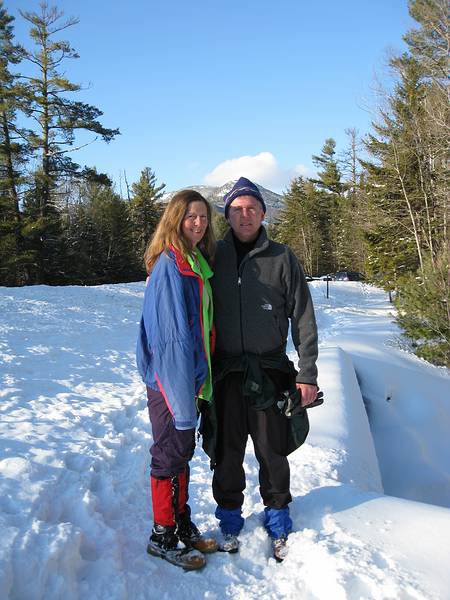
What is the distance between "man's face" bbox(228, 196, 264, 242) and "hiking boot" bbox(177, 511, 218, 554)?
5.38 ft

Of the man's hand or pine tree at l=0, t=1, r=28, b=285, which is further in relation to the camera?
pine tree at l=0, t=1, r=28, b=285

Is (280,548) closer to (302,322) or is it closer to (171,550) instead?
(171,550)

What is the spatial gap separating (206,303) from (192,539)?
1.32 meters

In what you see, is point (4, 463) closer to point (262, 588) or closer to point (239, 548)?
point (239, 548)

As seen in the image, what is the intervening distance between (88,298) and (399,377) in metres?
8.70

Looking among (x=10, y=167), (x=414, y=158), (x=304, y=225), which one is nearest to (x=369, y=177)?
(x=414, y=158)

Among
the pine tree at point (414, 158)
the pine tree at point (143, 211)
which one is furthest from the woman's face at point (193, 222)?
the pine tree at point (143, 211)

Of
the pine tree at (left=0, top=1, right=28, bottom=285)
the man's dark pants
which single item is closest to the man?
the man's dark pants

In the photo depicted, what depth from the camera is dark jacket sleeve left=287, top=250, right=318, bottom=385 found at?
2518 millimetres

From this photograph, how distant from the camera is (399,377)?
7.63 metres

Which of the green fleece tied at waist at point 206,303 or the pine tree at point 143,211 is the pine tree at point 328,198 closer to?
the pine tree at point 143,211

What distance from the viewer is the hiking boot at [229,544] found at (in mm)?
2488

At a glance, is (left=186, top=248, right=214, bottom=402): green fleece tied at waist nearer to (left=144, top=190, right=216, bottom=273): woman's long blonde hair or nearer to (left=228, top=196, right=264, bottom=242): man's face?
(left=144, top=190, right=216, bottom=273): woman's long blonde hair

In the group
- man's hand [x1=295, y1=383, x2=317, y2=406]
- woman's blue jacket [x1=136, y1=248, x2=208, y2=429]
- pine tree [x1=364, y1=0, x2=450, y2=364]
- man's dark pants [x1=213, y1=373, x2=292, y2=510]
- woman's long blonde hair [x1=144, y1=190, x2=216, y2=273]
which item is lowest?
man's dark pants [x1=213, y1=373, x2=292, y2=510]
